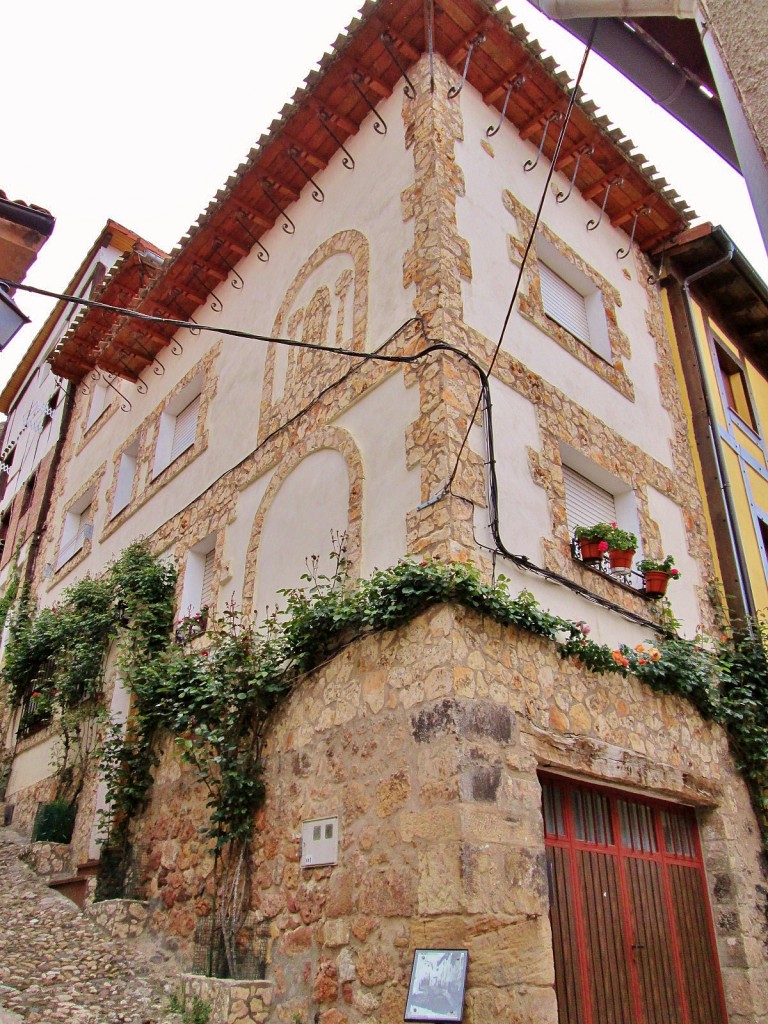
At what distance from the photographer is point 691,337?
10305mm

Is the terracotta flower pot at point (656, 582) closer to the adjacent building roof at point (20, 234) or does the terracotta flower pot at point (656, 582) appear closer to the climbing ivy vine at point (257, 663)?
the climbing ivy vine at point (257, 663)

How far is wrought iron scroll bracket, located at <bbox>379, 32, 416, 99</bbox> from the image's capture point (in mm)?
8148

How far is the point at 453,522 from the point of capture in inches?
235

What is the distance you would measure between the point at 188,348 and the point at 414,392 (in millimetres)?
5756

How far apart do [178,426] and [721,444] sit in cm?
692

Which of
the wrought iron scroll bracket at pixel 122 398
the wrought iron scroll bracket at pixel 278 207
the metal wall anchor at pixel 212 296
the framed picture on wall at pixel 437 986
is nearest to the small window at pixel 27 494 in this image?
the wrought iron scroll bracket at pixel 122 398

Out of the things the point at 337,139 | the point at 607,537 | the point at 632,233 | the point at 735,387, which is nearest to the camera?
the point at 607,537

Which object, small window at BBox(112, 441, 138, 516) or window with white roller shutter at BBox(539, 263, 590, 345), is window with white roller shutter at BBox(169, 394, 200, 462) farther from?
window with white roller shutter at BBox(539, 263, 590, 345)

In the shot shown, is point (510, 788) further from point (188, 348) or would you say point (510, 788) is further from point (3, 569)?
point (3, 569)

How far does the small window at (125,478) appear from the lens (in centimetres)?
1216

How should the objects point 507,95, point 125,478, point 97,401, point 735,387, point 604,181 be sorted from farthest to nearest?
1. point 97,401
2. point 125,478
3. point 735,387
4. point 604,181
5. point 507,95

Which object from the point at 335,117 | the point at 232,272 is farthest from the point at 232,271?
the point at 335,117

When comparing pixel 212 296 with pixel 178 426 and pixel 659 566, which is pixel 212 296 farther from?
pixel 659 566

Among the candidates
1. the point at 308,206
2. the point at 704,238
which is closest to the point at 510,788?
the point at 308,206
